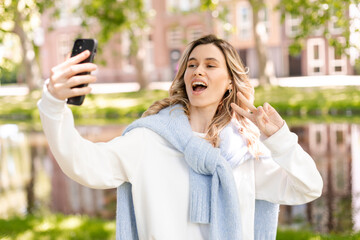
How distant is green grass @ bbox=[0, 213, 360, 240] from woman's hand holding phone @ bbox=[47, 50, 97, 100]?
3.51 m

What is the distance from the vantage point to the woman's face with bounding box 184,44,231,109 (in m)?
2.07

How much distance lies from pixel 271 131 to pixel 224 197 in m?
0.34

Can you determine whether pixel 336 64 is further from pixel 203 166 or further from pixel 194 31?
pixel 203 166

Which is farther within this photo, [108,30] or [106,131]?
[106,131]

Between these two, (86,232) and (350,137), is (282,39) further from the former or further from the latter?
(86,232)

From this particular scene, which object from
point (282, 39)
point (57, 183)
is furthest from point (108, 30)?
point (282, 39)

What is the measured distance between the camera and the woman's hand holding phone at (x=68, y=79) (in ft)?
4.99

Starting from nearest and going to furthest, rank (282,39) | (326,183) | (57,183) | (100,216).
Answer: (100,216)
(326,183)
(57,183)
(282,39)

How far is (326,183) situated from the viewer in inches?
285

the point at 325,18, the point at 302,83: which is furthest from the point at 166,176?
the point at 302,83

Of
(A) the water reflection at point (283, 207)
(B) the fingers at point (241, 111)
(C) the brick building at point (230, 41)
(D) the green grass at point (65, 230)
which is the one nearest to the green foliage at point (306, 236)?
(D) the green grass at point (65, 230)

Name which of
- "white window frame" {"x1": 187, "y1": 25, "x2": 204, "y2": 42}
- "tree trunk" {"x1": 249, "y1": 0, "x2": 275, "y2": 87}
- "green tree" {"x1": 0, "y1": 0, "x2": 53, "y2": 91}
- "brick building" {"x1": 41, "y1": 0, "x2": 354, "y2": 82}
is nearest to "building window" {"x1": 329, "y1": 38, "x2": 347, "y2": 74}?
"brick building" {"x1": 41, "y1": 0, "x2": 354, "y2": 82}

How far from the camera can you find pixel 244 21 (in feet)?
113

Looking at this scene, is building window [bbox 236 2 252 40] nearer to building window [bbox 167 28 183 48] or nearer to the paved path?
building window [bbox 167 28 183 48]
